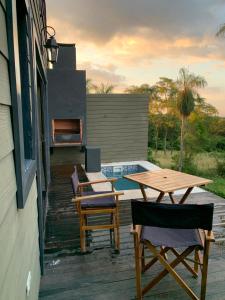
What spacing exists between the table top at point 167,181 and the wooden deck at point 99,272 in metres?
0.74

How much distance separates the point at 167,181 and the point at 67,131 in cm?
469

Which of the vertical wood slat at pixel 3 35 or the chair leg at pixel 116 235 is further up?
the vertical wood slat at pixel 3 35

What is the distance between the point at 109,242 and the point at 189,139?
23.3ft

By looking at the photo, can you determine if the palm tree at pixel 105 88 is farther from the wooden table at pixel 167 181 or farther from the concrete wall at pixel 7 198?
the concrete wall at pixel 7 198

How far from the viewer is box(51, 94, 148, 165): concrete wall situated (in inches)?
309

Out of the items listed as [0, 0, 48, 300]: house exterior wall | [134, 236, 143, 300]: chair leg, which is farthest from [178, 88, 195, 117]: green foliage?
[0, 0, 48, 300]: house exterior wall

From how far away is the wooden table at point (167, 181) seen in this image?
2773 mm

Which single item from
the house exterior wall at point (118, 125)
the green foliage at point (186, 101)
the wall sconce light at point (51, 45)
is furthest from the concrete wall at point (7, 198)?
the green foliage at point (186, 101)

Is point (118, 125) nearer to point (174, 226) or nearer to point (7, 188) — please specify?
point (174, 226)

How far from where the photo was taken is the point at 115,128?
26.8 feet

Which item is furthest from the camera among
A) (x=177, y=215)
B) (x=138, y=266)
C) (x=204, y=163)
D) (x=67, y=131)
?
(x=204, y=163)

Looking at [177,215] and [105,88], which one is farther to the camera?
[105,88]

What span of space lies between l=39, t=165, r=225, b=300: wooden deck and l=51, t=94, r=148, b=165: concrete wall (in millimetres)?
4874

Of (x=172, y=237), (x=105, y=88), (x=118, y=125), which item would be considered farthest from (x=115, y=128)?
(x=172, y=237)
